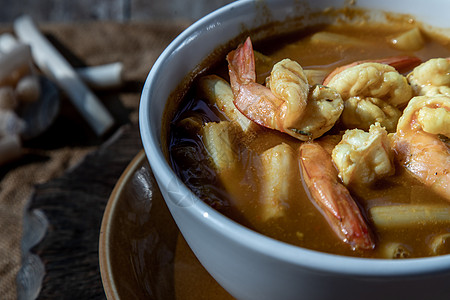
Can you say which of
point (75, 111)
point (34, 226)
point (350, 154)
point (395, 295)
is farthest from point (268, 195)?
point (75, 111)

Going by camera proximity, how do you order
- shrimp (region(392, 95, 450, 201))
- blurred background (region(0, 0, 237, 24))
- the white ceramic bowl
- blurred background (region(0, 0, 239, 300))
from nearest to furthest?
the white ceramic bowl < shrimp (region(392, 95, 450, 201)) < blurred background (region(0, 0, 239, 300)) < blurred background (region(0, 0, 237, 24))

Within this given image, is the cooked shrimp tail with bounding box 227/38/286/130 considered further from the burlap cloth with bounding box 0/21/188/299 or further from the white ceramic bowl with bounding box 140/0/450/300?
the burlap cloth with bounding box 0/21/188/299

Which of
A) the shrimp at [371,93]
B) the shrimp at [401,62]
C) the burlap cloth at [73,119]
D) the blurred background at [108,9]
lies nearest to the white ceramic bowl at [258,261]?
the shrimp at [371,93]

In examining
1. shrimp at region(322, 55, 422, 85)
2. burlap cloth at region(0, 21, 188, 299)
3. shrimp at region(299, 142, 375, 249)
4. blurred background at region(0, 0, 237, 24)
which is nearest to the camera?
shrimp at region(299, 142, 375, 249)

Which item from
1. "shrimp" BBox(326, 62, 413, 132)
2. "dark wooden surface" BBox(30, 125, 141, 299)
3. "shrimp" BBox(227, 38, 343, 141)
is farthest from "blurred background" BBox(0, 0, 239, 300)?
"shrimp" BBox(326, 62, 413, 132)

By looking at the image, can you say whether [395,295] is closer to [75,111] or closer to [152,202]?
[152,202]

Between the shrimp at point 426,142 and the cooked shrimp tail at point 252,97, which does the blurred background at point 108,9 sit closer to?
the cooked shrimp tail at point 252,97

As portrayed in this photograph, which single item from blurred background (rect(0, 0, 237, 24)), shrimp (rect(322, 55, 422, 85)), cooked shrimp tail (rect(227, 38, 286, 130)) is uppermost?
cooked shrimp tail (rect(227, 38, 286, 130))

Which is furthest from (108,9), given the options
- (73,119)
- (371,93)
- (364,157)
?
(364,157)
